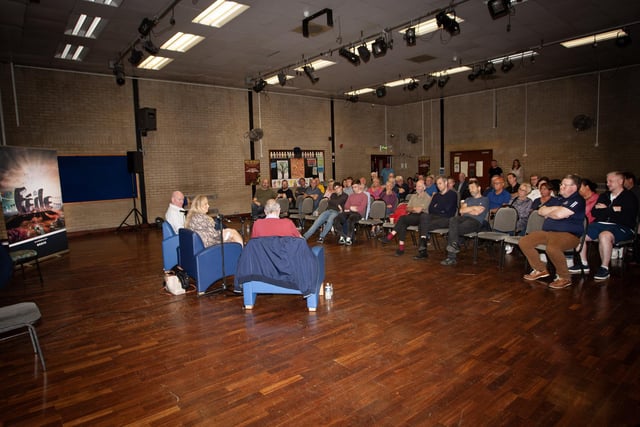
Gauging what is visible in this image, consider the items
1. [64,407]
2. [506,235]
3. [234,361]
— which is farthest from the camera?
[506,235]

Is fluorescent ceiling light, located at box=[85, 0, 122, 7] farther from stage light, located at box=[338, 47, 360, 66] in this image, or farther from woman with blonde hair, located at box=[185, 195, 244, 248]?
stage light, located at box=[338, 47, 360, 66]

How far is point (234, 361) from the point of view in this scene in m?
3.26

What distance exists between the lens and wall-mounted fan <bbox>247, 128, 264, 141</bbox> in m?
12.8

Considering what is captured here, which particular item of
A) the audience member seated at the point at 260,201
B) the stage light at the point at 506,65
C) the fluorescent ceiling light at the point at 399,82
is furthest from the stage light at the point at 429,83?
the audience member seated at the point at 260,201

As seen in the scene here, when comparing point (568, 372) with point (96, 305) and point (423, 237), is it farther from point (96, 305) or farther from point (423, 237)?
point (96, 305)

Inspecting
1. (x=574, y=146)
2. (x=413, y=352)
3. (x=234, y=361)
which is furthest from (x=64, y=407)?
(x=574, y=146)

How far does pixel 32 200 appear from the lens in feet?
22.8

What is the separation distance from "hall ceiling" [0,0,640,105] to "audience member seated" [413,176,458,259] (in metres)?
2.94

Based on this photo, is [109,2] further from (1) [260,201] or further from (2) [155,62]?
(1) [260,201]

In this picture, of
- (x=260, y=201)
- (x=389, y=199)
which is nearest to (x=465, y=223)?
(x=389, y=199)

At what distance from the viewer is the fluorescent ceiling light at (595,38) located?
7.84 m

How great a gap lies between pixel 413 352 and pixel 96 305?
3.74 m

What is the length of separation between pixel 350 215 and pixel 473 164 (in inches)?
319

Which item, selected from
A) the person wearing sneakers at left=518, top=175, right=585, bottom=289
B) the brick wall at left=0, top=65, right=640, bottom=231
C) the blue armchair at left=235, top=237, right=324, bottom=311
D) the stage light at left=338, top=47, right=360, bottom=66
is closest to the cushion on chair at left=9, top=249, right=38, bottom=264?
the blue armchair at left=235, top=237, right=324, bottom=311
